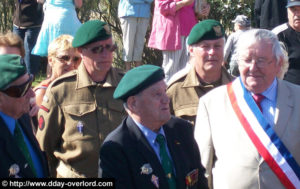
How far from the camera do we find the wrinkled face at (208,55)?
202 inches

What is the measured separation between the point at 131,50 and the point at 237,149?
5.38 metres

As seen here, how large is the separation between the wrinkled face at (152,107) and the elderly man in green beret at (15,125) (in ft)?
2.51

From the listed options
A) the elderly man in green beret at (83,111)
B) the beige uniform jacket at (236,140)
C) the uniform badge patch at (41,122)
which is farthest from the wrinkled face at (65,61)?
the beige uniform jacket at (236,140)

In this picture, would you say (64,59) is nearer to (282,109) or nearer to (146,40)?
(282,109)

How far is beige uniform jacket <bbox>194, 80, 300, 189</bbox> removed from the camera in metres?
4.15

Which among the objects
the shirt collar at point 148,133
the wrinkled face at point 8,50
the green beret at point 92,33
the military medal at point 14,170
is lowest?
the military medal at point 14,170

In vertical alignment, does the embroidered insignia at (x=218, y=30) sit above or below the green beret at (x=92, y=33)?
above

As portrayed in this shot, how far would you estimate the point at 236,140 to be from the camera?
4238mm

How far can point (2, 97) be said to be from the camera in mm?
3701

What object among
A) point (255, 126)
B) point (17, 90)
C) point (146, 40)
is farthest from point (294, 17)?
point (146, 40)

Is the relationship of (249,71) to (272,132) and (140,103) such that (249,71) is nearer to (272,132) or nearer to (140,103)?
(272,132)

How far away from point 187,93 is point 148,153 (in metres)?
1.63

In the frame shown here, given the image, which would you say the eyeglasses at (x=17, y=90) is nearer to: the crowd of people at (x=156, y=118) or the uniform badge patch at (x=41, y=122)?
the crowd of people at (x=156, y=118)

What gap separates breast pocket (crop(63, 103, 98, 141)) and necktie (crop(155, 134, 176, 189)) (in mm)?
1241
